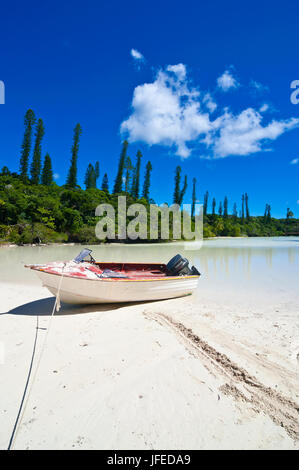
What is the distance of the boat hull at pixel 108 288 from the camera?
5.07 metres

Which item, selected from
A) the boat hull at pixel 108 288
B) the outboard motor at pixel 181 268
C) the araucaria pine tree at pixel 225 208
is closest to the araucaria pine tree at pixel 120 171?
the outboard motor at pixel 181 268

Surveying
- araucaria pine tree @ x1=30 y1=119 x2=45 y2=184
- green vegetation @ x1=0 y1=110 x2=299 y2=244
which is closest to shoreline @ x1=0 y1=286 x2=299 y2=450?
green vegetation @ x1=0 y1=110 x2=299 y2=244

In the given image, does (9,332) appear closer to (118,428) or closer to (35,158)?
(118,428)

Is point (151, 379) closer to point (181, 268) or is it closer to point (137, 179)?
point (181, 268)

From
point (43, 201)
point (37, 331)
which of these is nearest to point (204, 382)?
point (37, 331)

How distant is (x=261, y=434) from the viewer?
2.07m

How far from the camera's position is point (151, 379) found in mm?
2848

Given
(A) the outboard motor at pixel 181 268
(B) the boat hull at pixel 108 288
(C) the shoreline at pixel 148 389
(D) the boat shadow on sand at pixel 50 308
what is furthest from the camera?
(A) the outboard motor at pixel 181 268

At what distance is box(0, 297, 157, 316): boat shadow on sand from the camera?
17.5 ft

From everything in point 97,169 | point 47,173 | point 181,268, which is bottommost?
point 181,268

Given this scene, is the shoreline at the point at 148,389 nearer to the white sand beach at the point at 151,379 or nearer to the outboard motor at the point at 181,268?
the white sand beach at the point at 151,379

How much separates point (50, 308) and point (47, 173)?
164ft

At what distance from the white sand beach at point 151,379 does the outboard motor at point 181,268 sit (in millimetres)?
1878

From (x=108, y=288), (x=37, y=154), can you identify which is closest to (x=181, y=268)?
(x=108, y=288)
